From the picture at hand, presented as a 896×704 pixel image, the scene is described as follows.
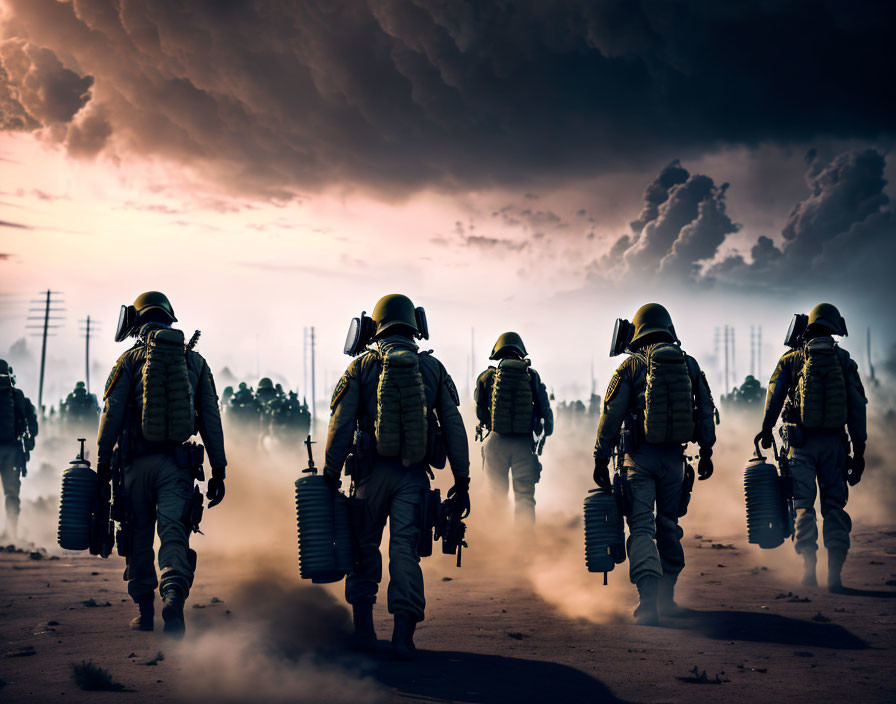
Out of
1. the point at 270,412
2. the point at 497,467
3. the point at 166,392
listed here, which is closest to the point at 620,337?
the point at 166,392

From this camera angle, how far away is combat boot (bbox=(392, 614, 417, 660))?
18.9ft

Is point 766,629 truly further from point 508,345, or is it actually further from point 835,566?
point 508,345

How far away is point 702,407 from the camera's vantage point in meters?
7.32

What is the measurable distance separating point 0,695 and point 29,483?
23237mm

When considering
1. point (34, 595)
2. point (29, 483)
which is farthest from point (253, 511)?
point (29, 483)

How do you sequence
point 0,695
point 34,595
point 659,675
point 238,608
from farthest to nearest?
1. point 34,595
2. point 238,608
3. point 659,675
4. point 0,695

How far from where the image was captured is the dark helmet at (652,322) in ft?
24.4

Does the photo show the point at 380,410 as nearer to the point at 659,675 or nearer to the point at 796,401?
the point at 659,675

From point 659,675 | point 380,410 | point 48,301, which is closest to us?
point 659,675

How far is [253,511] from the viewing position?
1422cm

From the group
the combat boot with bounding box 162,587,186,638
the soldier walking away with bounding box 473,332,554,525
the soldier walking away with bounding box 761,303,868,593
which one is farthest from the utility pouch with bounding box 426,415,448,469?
the soldier walking away with bounding box 473,332,554,525

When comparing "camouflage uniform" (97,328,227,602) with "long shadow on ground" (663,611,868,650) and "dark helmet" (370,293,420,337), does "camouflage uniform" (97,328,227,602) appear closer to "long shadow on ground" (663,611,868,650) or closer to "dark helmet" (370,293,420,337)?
"dark helmet" (370,293,420,337)

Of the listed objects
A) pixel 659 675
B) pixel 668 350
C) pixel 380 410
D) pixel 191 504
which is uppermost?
pixel 668 350

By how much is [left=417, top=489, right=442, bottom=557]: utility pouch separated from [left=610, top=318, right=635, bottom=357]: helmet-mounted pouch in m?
2.31
